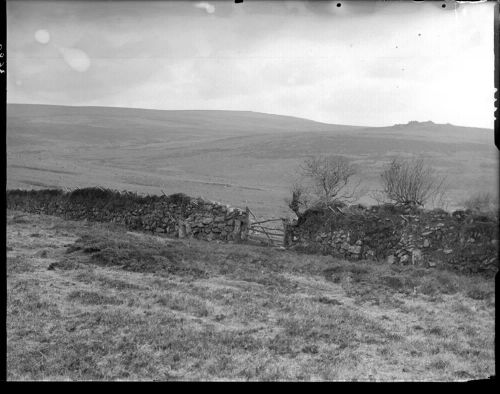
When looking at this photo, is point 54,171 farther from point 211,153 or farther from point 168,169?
point 211,153

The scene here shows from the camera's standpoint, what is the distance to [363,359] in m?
7.43

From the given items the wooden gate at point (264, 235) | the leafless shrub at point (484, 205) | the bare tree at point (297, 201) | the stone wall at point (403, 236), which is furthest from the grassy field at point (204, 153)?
the stone wall at point (403, 236)

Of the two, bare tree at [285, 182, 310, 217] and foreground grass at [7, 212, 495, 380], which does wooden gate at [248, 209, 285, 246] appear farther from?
foreground grass at [7, 212, 495, 380]

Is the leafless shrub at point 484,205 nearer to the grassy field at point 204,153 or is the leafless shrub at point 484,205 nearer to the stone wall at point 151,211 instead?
the stone wall at point 151,211

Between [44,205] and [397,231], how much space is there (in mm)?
19466

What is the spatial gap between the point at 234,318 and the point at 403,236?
844 cm

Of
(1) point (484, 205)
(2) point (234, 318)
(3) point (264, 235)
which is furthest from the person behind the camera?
(3) point (264, 235)

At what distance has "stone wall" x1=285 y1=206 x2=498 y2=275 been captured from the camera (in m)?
14.2

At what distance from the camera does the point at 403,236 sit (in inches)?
629

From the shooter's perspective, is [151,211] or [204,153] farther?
[204,153]

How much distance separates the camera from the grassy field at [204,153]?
54.8 metres

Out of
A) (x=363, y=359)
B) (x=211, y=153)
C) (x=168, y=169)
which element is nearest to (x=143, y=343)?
(x=363, y=359)

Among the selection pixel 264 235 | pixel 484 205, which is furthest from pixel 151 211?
pixel 484 205

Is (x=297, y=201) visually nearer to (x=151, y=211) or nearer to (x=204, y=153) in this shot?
(x=151, y=211)
